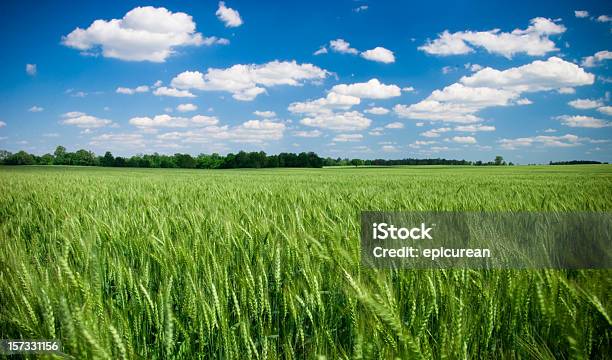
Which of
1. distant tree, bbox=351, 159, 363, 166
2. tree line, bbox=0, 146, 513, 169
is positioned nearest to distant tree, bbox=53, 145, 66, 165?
tree line, bbox=0, 146, 513, 169

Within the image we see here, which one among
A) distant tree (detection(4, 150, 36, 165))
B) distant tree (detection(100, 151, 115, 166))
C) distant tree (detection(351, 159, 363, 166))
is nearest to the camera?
distant tree (detection(4, 150, 36, 165))

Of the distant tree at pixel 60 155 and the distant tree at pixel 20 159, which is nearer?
the distant tree at pixel 20 159

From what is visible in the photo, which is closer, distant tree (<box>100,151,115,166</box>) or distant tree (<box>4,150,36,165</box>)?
distant tree (<box>4,150,36,165</box>)

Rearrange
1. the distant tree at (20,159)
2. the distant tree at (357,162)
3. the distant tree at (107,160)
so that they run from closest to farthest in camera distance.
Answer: the distant tree at (20,159) → the distant tree at (107,160) → the distant tree at (357,162)

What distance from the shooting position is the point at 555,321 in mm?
1191

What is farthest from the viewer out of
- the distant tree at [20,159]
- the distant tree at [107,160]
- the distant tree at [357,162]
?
the distant tree at [357,162]

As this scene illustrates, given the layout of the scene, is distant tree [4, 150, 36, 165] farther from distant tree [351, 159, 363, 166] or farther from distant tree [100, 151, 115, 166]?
distant tree [351, 159, 363, 166]

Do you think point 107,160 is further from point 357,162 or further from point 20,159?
point 357,162

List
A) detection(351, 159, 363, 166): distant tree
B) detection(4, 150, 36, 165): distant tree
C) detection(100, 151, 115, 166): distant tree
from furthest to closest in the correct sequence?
1. detection(351, 159, 363, 166): distant tree
2. detection(100, 151, 115, 166): distant tree
3. detection(4, 150, 36, 165): distant tree

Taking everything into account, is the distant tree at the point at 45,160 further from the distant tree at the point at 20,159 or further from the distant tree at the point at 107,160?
the distant tree at the point at 107,160

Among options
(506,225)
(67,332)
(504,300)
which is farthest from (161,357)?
(506,225)

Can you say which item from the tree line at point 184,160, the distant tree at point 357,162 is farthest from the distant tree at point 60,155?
the distant tree at point 357,162

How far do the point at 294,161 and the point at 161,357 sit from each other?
250 ft

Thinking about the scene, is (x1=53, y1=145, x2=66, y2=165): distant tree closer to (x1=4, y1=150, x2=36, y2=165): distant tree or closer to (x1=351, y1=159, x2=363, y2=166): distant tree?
(x1=4, y1=150, x2=36, y2=165): distant tree
